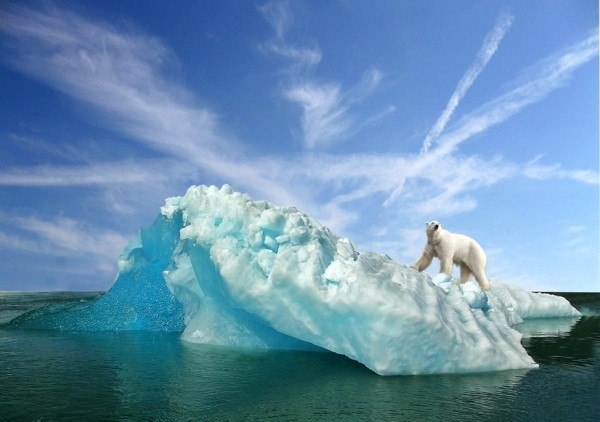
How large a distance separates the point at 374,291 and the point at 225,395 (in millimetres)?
2127

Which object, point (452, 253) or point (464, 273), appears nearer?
point (452, 253)

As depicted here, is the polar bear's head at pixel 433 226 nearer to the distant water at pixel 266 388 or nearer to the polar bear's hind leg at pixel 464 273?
the polar bear's hind leg at pixel 464 273

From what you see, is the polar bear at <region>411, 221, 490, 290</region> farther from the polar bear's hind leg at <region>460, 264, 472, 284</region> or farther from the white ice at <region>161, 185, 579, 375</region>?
the white ice at <region>161, 185, 579, 375</region>

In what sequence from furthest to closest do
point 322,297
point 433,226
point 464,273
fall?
point 464,273 < point 433,226 < point 322,297

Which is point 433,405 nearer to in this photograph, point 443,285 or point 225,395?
point 225,395

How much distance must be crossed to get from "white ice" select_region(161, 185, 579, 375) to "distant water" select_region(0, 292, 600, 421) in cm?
34

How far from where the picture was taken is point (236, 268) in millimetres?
7141

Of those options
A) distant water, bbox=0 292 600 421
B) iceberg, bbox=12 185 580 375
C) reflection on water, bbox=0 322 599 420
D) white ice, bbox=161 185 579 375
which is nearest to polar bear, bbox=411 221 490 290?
iceberg, bbox=12 185 580 375

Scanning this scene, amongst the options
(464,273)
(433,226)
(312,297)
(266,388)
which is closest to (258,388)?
(266,388)

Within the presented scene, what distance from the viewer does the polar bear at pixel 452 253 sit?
1320 centimetres


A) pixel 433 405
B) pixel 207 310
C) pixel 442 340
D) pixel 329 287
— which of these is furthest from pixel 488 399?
pixel 207 310

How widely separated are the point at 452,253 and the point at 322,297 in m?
7.87

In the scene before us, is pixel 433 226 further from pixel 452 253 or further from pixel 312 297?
pixel 312 297

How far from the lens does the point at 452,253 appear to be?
43.7ft
